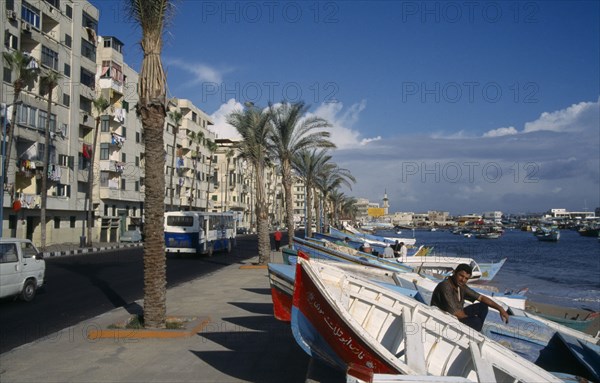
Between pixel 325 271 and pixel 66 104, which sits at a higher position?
pixel 66 104

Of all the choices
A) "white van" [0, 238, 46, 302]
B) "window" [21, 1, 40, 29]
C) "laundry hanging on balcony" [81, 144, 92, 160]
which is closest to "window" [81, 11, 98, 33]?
"window" [21, 1, 40, 29]

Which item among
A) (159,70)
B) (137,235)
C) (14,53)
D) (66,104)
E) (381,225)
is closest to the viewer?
(159,70)

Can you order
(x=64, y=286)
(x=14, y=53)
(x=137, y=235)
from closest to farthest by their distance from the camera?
(x=64, y=286) → (x=14, y=53) → (x=137, y=235)

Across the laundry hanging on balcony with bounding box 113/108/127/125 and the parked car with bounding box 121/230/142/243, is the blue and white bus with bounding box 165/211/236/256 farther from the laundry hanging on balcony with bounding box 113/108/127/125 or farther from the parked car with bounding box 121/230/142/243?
the laundry hanging on balcony with bounding box 113/108/127/125

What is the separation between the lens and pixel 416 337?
6832mm

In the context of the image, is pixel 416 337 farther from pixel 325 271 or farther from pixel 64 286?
pixel 64 286

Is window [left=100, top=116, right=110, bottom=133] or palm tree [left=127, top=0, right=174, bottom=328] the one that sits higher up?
window [left=100, top=116, right=110, bottom=133]

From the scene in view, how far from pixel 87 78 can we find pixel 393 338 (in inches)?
1896

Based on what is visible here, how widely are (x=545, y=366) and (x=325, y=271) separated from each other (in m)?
3.84

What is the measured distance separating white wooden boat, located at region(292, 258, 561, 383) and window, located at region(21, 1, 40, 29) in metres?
39.8

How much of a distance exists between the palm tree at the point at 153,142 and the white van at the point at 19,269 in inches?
206

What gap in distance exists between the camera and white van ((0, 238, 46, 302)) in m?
13.8

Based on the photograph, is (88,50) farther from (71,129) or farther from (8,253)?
(8,253)

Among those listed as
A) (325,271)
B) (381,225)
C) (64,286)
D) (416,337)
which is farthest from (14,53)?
(381,225)
